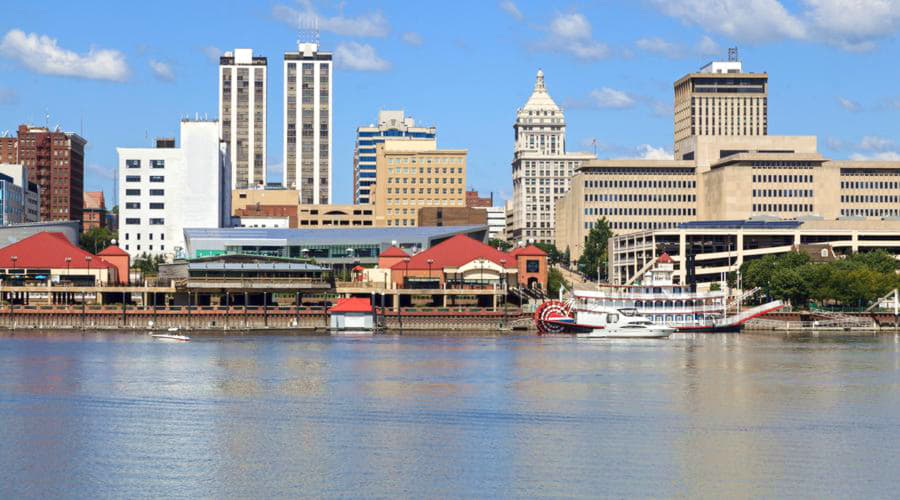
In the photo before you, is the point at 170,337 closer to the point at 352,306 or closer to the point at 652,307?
the point at 352,306

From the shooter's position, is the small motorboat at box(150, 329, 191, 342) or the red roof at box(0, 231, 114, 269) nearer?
the small motorboat at box(150, 329, 191, 342)

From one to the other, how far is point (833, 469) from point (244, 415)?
30.2m

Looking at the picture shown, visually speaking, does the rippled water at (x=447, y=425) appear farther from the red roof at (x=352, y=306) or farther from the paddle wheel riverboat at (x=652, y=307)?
the red roof at (x=352, y=306)

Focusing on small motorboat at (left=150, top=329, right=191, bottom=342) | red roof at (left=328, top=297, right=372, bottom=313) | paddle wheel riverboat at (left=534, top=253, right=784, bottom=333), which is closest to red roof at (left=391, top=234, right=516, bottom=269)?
red roof at (left=328, top=297, right=372, bottom=313)

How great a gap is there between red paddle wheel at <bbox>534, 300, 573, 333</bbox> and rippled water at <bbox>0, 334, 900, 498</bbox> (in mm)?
40849

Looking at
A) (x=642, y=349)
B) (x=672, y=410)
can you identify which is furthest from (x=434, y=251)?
(x=672, y=410)

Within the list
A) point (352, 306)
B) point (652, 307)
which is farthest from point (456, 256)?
point (652, 307)

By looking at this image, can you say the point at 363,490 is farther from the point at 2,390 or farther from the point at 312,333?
the point at 312,333

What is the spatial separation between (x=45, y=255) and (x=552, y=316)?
66105 millimetres

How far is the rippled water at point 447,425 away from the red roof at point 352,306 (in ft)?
159

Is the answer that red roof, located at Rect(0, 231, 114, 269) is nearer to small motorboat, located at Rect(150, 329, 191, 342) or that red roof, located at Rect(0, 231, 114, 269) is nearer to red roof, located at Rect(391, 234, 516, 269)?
small motorboat, located at Rect(150, 329, 191, 342)

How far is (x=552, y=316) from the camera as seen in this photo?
15550 cm

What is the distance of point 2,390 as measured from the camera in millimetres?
83812

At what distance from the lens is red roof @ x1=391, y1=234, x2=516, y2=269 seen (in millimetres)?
183762
